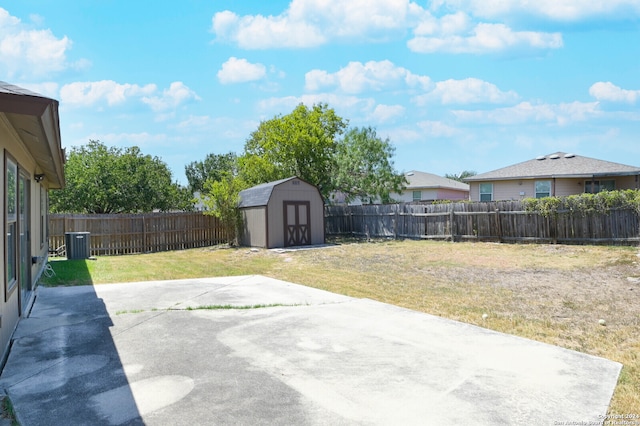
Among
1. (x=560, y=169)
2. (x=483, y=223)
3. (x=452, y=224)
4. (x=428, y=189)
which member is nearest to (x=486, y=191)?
(x=560, y=169)

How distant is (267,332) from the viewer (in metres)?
5.15

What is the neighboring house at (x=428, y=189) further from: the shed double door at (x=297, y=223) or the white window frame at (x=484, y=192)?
the shed double door at (x=297, y=223)

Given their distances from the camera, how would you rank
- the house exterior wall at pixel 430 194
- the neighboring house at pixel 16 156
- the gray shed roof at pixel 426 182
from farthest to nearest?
the house exterior wall at pixel 430 194 < the gray shed roof at pixel 426 182 < the neighboring house at pixel 16 156

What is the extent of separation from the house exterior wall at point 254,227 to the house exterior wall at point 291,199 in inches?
11.0

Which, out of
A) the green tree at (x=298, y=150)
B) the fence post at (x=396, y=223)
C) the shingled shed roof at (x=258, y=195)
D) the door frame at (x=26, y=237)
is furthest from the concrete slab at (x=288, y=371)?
the green tree at (x=298, y=150)

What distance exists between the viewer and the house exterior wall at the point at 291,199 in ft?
59.0

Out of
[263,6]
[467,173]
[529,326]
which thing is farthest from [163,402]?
[467,173]

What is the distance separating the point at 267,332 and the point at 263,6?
11.9 metres

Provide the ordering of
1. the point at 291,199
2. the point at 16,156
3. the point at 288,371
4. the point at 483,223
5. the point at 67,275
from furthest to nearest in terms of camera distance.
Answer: the point at 291,199 < the point at 483,223 < the point at 67,275 < the point at 16,156 < the point at 288,371

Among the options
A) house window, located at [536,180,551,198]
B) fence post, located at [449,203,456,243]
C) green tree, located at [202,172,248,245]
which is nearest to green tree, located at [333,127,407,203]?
green tree, located at [202,172,248,245]

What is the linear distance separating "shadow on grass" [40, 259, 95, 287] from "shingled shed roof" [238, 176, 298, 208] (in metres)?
7.20

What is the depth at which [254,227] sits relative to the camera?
1878 cm

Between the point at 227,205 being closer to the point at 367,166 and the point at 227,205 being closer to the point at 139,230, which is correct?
the point at 139,230

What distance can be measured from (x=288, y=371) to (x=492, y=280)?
271 inches
